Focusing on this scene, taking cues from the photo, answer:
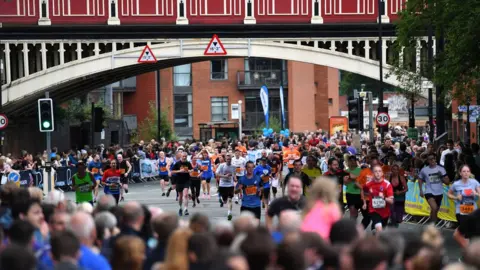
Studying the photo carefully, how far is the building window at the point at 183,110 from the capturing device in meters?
87.9

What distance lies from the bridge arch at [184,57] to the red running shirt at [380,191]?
1048 inches

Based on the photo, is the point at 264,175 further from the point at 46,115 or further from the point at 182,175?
the point at 46,115

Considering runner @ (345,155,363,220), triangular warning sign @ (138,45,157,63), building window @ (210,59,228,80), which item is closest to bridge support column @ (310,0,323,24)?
triangular warning sign @ (138,45,157,63)

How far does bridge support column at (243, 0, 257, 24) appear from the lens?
46.8m

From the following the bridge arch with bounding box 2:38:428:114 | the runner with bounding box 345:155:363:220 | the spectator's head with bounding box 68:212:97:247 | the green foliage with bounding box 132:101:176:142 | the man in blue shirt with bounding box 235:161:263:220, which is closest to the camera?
the spectator's head with bounding box 68:212:97:247

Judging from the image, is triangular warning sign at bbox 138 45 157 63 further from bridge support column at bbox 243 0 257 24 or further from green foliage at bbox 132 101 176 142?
green foliage at bbox 132 101 176 142

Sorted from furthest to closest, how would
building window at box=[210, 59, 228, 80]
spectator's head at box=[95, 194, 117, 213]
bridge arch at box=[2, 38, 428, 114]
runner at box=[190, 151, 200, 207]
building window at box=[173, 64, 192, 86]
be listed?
building window at box=[210, 59, 228, 80] < building window at box=[173, 64, 192, 86] < bridge arch at box=[2, 38, 428, 114] < runner at box=[190, 151, 200, 207] < spectator's head at box=[95, 194, 117, 213]

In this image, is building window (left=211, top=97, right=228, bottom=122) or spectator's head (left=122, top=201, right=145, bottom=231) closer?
spectator's head (left=122, top=201, right=145, bottom=231)

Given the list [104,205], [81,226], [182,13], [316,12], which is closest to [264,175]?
[104,205]

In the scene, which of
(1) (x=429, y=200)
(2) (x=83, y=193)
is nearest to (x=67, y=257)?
(1) (x=429, y=200)

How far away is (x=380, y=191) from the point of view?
66.5 feet

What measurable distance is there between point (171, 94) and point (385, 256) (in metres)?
78.9

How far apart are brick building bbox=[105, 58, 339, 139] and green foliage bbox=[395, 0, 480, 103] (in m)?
56.6

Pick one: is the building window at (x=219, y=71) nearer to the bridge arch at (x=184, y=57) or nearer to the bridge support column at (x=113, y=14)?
the bridge arch at (x=184, y=57)
